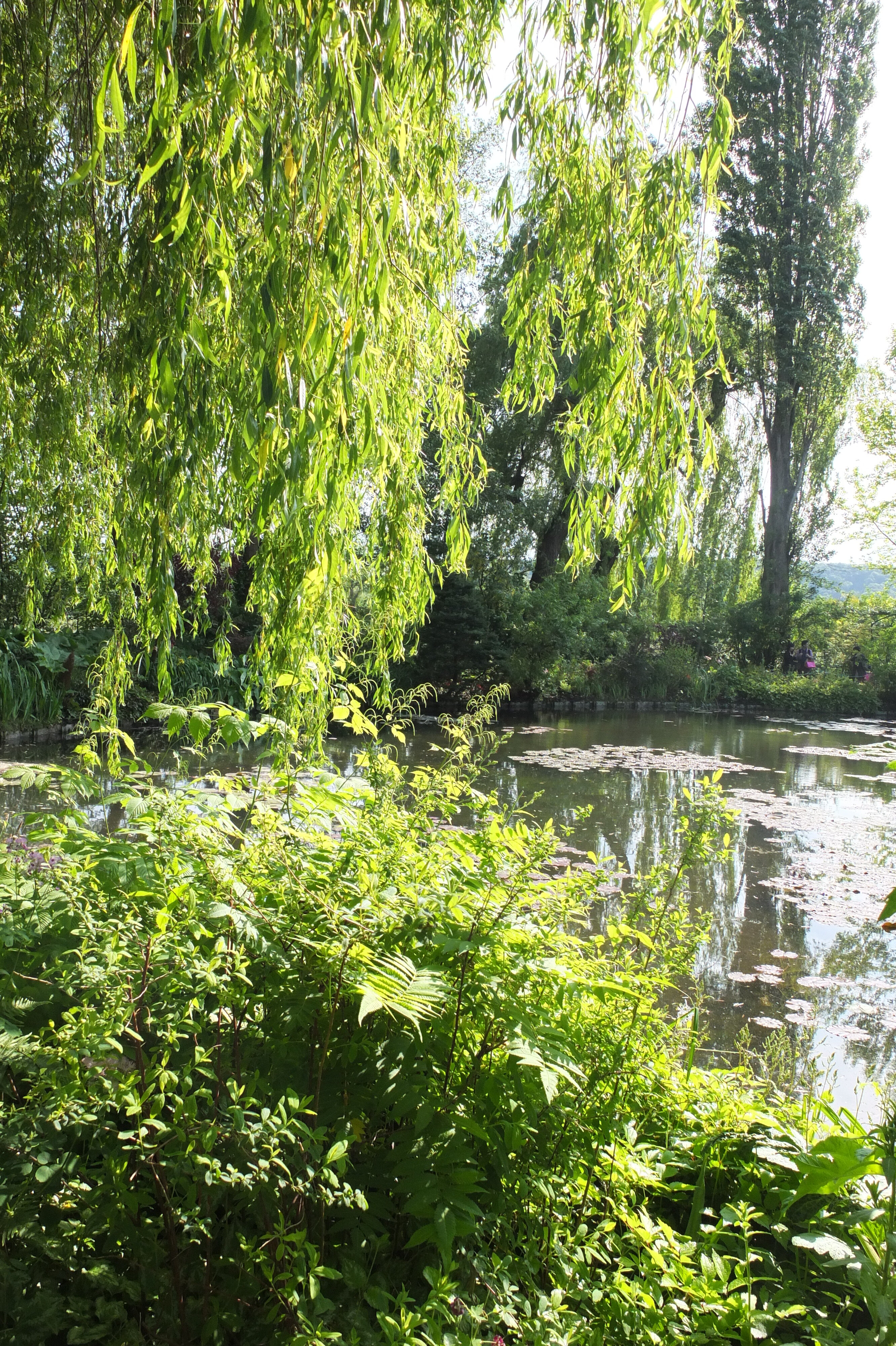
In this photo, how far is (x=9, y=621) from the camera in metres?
9.71

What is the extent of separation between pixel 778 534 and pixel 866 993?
16479 millimetres

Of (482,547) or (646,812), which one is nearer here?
(646,812)

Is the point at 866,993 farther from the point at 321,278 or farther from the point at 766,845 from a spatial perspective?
the point at 321,278

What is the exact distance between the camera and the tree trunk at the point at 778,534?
18453mm

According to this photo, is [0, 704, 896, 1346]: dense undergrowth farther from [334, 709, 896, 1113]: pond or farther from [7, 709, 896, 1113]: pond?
[334, 709, 896, 1113]: pond

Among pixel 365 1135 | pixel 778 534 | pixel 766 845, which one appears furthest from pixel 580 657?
pixel 365 1135

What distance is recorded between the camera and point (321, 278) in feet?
6.71

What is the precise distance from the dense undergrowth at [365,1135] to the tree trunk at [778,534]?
18.6m

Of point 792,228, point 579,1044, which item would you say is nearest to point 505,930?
point 579,1044

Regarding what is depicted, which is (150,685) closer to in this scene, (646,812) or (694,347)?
(646,812)

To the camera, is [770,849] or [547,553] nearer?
[770,849]

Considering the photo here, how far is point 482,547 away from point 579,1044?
586 inches

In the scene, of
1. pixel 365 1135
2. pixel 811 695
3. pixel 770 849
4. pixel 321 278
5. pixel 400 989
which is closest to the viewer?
pixel 400 989

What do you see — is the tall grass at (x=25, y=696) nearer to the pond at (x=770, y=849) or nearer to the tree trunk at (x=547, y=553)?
the pond at (x=770, y=849)
